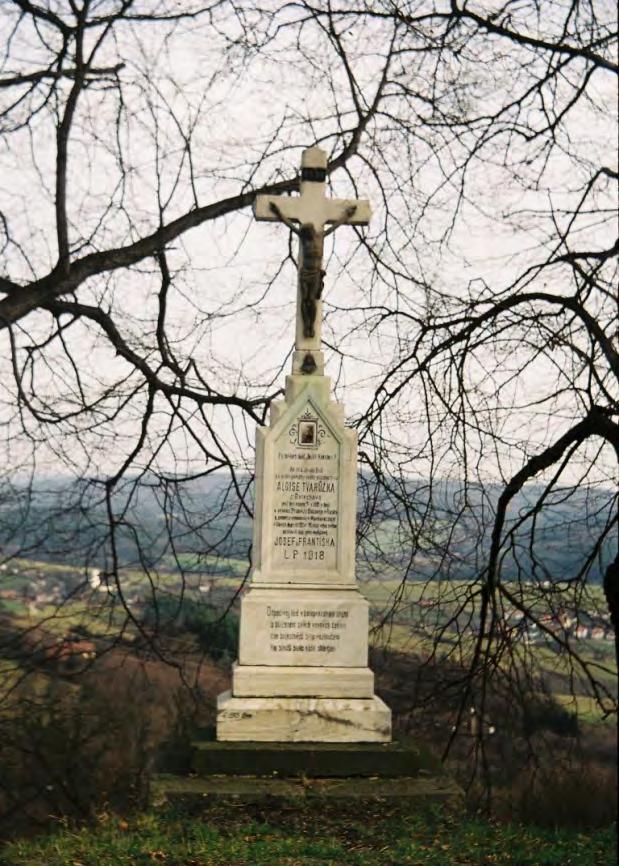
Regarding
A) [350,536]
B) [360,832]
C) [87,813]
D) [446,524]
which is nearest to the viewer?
Answer: [360,832]

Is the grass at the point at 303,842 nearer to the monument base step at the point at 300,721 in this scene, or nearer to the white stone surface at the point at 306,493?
the monument base step at the point at 300,721

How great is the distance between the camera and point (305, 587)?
7.29 meters

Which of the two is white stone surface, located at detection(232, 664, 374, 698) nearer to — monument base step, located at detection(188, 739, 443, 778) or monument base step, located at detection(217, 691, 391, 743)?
monument base step, located at detection(217, 691, 391, 743)

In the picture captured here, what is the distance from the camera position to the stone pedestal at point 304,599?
22.8 ft

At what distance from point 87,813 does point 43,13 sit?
8.57 m

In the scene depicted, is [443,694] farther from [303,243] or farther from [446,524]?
[303,243]

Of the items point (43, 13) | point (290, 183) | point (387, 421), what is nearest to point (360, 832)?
point (387, 421)

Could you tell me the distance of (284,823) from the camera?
20.0ft

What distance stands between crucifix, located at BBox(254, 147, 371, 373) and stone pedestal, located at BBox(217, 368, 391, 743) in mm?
379

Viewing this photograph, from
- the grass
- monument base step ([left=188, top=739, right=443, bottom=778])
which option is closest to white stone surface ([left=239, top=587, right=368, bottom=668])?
monument base step ([left=188, top=739, right=443, bottom=778])

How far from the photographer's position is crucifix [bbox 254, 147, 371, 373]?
7656mm

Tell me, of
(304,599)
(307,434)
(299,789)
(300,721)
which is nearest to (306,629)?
(304,599)

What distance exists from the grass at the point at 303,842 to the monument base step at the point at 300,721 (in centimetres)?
70

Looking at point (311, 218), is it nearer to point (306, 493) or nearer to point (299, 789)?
point (306, 493)
